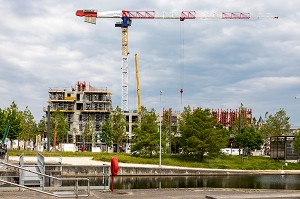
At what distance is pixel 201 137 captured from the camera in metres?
66.6

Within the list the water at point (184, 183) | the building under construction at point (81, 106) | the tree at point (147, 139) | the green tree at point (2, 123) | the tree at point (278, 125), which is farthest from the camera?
the building under construction at point (81, 106)

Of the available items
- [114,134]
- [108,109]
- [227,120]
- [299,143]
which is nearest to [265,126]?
[299,143]

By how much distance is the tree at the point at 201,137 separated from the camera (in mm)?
65188

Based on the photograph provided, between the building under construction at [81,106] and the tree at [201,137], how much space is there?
60920 millimetres

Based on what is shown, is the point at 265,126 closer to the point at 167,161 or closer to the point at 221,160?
the point at 221,160

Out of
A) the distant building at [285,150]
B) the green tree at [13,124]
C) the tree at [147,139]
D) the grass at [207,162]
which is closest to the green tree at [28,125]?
the green tree at [13,124]

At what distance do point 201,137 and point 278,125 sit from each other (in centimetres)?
3371

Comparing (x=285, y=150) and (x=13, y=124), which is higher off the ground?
(x=13, y=124)

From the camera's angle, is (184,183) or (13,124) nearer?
(184,183)

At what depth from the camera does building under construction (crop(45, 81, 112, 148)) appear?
415 ft

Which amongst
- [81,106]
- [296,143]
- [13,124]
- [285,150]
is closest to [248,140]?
[285,150]

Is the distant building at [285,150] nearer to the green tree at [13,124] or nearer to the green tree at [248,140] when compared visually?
the green tree at [248,140]

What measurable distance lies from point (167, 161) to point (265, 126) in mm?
41043

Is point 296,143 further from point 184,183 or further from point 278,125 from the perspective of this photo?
point 184,183
